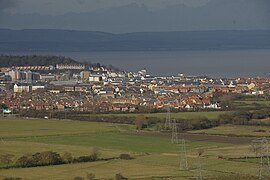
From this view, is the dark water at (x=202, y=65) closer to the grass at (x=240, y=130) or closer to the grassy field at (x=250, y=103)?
the grassy field at (x=250, y=103)

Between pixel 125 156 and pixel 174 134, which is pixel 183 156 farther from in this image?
pixel 174 134

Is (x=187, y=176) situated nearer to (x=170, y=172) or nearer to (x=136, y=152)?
(x=170, y=172)

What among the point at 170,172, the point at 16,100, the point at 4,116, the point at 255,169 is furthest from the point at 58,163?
the point at 16,100

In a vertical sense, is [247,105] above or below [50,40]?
below

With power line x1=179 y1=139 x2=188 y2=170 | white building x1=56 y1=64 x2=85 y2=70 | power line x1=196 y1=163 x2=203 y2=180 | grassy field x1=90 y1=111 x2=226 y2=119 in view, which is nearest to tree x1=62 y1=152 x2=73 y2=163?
power line x1=179 y1=139 x2=188 y2=170

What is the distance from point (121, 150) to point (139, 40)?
341 feet

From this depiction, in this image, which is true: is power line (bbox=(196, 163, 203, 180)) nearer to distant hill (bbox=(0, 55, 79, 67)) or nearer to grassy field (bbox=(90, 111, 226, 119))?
grassy field (bbox=(90, 111, 226, 119))

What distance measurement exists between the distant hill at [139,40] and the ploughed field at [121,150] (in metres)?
77.7

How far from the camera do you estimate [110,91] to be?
92.7 feet

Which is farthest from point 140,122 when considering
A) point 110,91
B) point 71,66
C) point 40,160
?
point 71,66

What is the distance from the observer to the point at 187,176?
10.8 metres

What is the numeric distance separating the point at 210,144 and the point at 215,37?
109523 millimetres

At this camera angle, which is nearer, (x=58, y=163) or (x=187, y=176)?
(x=187, y=176)

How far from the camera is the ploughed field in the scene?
1112 centimetres
